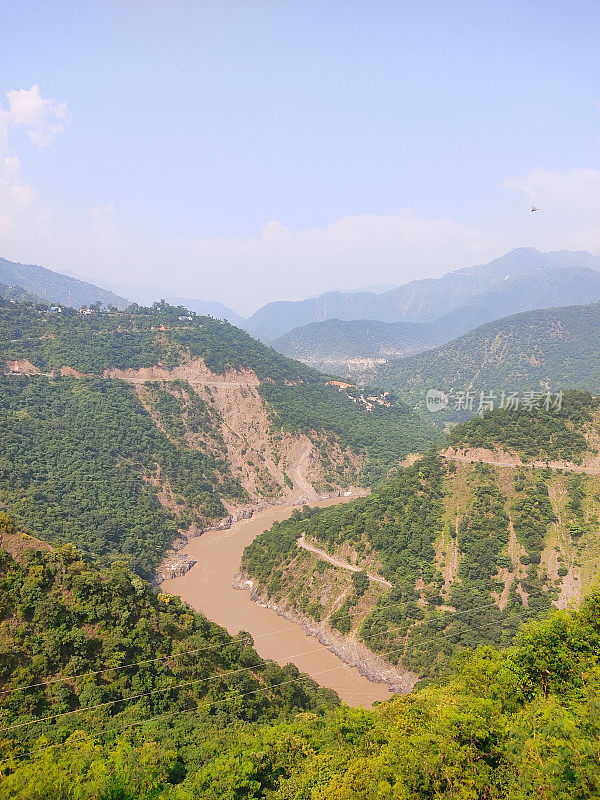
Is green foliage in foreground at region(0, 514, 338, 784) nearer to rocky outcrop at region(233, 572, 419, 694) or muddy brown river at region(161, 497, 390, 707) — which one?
muddy brown river at region(161, 497, 390, 707)

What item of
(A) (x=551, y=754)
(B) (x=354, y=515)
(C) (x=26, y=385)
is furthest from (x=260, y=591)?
(C) (x=26, y=385)

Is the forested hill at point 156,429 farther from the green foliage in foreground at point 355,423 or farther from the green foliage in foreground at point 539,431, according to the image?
the green foliage in foreground at point 539,431

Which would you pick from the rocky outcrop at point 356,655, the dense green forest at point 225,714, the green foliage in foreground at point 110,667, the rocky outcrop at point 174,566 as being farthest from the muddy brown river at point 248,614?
the green foliage in foreground at point 110,667

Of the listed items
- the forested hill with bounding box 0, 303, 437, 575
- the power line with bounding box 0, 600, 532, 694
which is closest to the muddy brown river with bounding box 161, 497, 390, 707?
the forested hill with bounding box 0, 303, 437, 575

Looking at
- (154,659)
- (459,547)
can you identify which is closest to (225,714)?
(154,659)

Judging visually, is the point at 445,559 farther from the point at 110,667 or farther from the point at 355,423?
the point at 355,423
